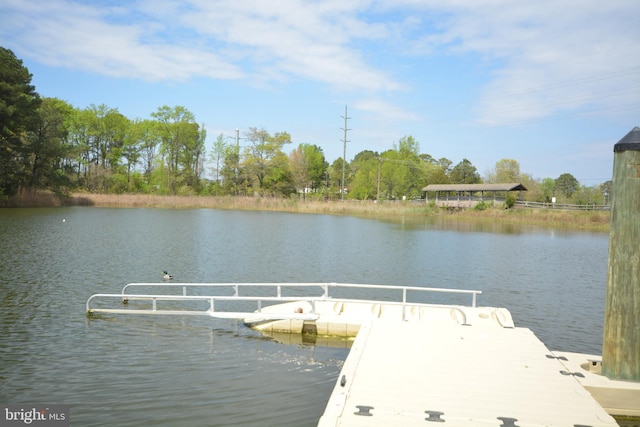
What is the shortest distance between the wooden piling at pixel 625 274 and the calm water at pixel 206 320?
197 inches

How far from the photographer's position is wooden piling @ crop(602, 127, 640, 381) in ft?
26.4

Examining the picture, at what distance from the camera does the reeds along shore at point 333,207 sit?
61219 millimetres

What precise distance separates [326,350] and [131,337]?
492cm

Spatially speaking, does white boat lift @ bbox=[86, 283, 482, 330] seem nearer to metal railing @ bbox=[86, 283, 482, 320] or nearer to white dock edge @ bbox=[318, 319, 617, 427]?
metal railing @ bbox=[86, 283, 482, 320]

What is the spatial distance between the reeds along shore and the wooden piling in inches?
2202

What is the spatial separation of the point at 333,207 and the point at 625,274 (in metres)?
64.1

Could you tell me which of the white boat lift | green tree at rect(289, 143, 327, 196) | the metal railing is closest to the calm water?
the metal railing

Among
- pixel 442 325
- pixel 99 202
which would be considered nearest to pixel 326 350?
pixel 442 325

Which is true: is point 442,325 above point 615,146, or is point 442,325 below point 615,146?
below

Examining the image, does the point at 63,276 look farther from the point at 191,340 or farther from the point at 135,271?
the point at 191,340

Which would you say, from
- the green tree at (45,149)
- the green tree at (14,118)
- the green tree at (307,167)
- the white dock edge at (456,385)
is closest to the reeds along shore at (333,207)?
the green tree at (45,149)

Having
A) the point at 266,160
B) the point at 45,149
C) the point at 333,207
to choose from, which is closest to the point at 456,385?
the point at 333,207

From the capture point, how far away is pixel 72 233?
3425cm

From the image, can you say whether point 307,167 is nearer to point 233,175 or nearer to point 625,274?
point 233,175
